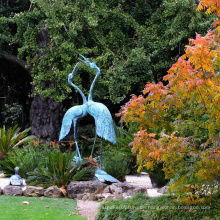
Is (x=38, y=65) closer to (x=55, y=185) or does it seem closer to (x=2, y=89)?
(x=55, y=185)

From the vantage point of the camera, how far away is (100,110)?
8.67 metres

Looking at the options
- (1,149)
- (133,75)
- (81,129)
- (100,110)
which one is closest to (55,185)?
(100,110)

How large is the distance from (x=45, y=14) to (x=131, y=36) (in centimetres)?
444

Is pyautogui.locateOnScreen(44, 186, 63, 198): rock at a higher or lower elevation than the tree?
lower

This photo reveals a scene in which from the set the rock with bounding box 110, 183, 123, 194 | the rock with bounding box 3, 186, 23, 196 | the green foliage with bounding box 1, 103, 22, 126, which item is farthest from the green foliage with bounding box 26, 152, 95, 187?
the green foliage with bounding box 1, 103, 22, 126

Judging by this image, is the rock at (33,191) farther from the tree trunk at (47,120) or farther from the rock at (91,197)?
the tree trunk at (47,120)

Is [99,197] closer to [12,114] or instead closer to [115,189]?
[115,189]

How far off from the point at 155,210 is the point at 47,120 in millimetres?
10614

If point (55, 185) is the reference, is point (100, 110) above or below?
above

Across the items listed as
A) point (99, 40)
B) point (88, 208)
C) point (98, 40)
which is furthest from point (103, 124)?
point (98, 40)

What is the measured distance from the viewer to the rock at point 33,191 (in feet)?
24.6

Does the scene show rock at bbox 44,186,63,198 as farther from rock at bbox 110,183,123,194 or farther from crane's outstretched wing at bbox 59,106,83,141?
crane's outstretched wing at bbox 59,106,83,141

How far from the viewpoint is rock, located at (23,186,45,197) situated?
750 cm

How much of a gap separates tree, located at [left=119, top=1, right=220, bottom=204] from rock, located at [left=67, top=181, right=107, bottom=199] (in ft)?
8.66
